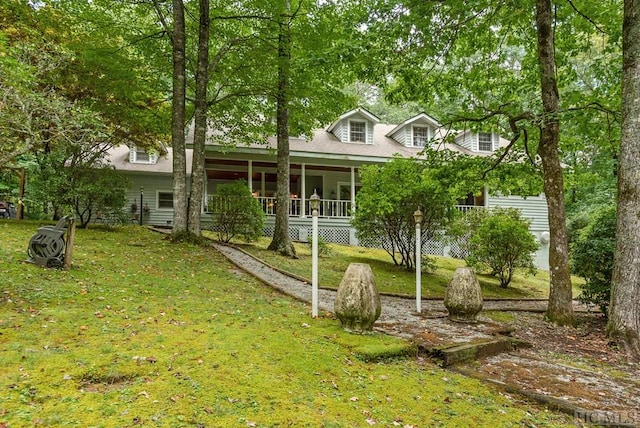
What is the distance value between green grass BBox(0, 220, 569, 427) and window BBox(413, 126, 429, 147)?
16137mm

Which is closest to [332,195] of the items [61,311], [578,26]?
[578,26]

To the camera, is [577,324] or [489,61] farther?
[489,61]

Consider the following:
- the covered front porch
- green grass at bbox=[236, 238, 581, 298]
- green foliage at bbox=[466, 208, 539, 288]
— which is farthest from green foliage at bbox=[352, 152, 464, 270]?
the covered front porch

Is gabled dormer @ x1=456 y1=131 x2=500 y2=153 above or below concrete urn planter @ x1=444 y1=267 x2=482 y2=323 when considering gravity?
above

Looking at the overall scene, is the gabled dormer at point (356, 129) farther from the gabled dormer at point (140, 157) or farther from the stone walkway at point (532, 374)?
the stone walkway at point (532, 374)

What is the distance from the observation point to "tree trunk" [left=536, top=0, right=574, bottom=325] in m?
7.68

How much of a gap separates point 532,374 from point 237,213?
10333 millimetres

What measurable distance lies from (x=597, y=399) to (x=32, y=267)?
8.78 m

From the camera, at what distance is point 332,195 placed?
21.3 m

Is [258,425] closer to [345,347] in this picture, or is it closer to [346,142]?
[345,347]

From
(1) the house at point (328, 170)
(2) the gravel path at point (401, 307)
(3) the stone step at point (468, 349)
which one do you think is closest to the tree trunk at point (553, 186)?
(2) the gravel path at point (401, 307)

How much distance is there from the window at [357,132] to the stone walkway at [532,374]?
43.5ft

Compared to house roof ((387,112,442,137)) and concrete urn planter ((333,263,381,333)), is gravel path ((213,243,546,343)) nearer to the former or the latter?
concrete urn planter ((333,263,381,333))

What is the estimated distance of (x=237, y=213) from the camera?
13.3 metres
